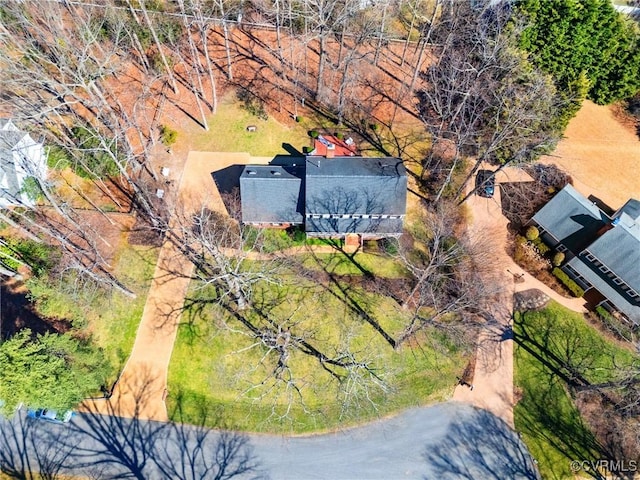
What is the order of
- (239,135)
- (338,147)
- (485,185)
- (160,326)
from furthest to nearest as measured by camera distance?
(239,135), (338,147), (485,185), (160,326)

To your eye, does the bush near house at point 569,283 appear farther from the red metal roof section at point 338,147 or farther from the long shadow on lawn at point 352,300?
the red metal roof section at point 338,147

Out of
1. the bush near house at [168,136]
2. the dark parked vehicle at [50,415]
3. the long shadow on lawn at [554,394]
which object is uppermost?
the bush near house at [168,136]

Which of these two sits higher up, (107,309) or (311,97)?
(311,97)

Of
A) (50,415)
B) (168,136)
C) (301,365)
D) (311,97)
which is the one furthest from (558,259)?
(50,415)

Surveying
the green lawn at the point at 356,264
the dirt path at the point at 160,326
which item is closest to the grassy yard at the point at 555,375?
the green lawn at the point at 356,264

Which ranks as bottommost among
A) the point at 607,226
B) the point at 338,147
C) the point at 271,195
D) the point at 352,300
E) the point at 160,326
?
the point at 160,326

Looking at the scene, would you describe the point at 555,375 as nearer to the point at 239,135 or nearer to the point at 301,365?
the point at 301,365

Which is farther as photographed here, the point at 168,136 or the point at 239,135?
the point at 239,135
